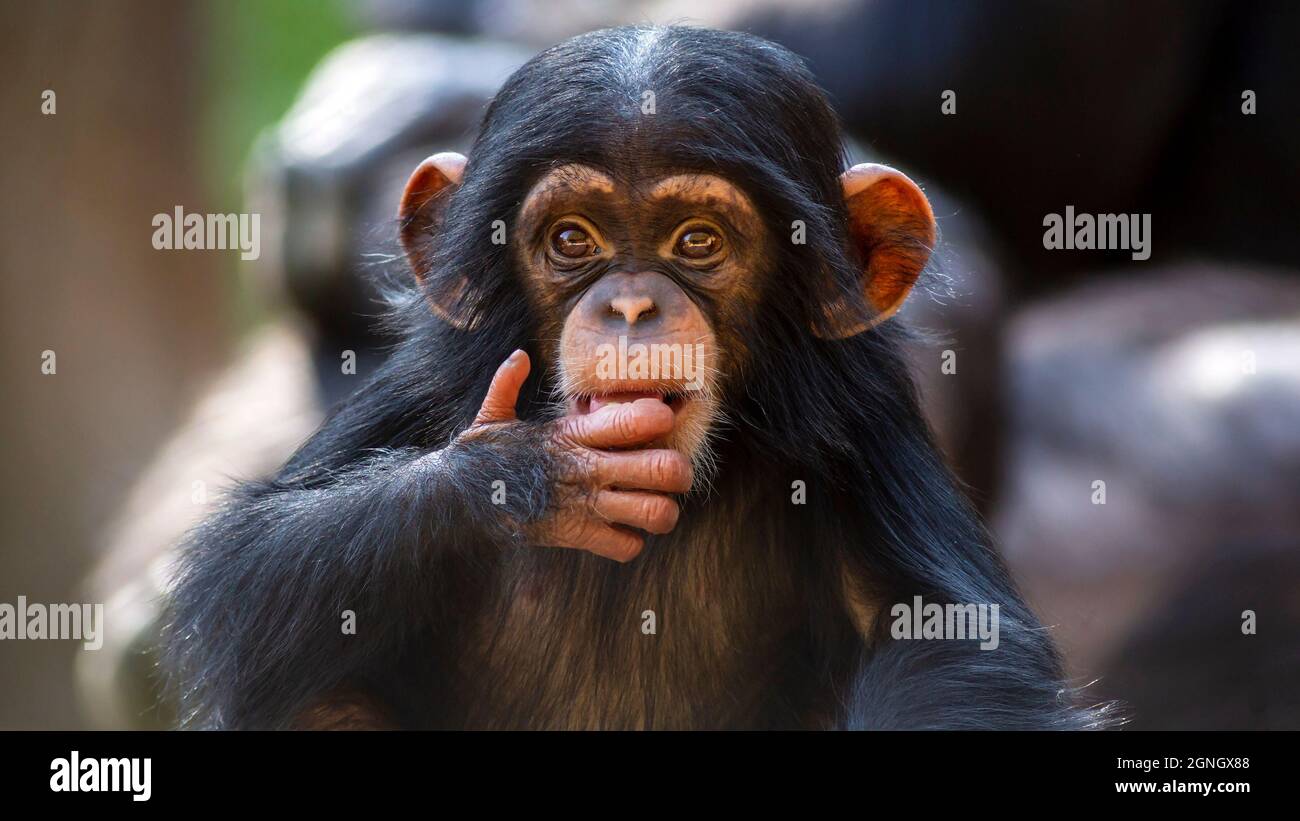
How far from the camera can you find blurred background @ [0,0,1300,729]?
6.87m

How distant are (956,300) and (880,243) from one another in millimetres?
2933

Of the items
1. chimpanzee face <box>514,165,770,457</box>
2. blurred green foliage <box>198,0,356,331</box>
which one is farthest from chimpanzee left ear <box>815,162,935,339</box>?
blurred green foliage <box>198,0,356,331</box>

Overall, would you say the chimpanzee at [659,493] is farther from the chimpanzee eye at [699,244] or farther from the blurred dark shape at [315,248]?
the blurred dark shape at [315,248]

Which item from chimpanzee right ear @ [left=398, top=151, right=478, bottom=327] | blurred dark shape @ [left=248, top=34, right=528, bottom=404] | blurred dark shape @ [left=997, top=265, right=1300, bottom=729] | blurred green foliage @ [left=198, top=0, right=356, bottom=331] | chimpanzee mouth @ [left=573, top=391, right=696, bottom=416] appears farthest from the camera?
blurred green foliage @ [left=198, top=0, right=356, bottom=331]

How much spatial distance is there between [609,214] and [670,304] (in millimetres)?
275

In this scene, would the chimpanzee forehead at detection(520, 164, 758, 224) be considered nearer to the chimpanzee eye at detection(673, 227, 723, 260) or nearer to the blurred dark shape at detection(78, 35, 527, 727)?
the chimpanzee eye at detection(673, 227, 723, 260)

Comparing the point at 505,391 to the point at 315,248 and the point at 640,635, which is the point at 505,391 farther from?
the point at 315,248

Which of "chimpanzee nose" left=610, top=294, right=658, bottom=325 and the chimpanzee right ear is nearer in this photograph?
"chimpanzee nose" left=610, top=294, right=658, bottom=325

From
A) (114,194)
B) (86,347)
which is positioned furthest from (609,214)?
(86,347)

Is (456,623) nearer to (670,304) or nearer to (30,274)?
(670,304)

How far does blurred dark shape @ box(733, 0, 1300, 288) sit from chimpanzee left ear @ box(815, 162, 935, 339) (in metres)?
5.16

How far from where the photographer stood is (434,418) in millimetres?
3586

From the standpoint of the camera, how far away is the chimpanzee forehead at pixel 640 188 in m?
3.13

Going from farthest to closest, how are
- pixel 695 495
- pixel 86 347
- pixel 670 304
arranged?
pixel 86 347 → pixel 695 495 → pixel 670 304
